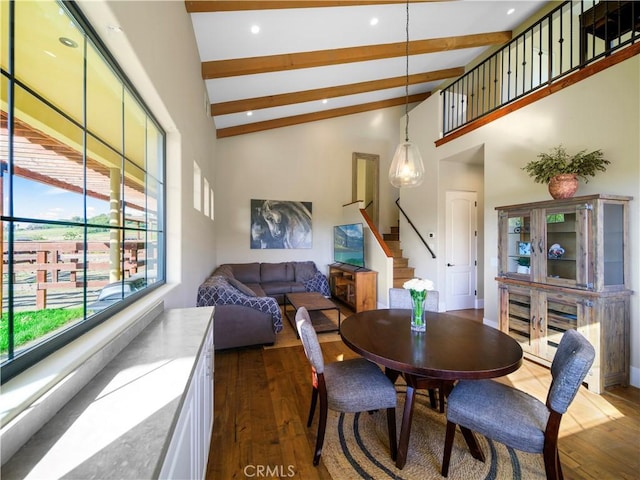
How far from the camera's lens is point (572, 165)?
270cm

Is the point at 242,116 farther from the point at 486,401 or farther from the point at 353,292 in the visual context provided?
the point at 486,401

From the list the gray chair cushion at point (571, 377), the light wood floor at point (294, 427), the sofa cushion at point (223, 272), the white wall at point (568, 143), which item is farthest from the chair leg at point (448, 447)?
the sofa cushion at point (223, 272)

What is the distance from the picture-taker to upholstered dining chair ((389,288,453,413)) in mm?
1635

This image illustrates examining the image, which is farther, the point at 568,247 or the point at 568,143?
the point at 568,143

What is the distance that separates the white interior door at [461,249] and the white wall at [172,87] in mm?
4219

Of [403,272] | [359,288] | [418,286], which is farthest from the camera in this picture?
[403,272]

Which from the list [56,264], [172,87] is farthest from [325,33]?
[56,264]

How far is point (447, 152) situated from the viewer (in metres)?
4.72

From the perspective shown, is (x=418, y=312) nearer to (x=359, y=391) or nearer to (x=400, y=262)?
(x=359, y=391)

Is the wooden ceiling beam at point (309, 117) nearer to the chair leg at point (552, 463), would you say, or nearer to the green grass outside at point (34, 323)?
the green grass outside at point (34, 323)

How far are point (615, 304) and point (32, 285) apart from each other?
3992mm

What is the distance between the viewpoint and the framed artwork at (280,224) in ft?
19.8

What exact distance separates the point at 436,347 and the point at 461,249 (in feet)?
12.9

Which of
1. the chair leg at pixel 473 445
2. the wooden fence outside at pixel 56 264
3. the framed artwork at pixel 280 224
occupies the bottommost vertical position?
the chair leg at pixel 473 445
